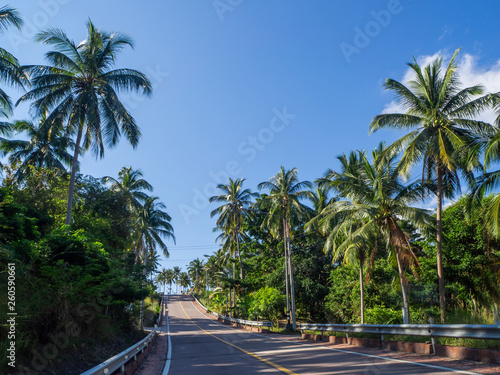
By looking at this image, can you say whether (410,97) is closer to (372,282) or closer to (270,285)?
(372,282)

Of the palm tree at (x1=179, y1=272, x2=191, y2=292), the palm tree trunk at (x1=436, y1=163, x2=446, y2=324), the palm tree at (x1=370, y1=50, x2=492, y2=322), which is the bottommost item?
the palm tree at (x1=179, y1=272, x2=191, y2=292)

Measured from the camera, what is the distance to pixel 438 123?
18172 mm

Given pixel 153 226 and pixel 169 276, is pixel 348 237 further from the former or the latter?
pixel 169 276

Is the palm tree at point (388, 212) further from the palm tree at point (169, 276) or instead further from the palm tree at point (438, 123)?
the palm tree at point (169, 276)

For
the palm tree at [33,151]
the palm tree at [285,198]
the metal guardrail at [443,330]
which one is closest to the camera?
the metal guardrail at [443,330]

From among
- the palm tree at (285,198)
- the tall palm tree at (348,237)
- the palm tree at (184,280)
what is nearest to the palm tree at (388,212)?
Answer: the tall palm tree at (348,237)

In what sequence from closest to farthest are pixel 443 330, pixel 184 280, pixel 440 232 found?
pixel 443 330 < pixel 440 232 < pixel 184 280

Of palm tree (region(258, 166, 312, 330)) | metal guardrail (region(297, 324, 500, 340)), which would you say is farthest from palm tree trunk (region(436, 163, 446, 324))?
palm tree (region(258, 166, 312, 330))

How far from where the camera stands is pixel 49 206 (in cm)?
2052

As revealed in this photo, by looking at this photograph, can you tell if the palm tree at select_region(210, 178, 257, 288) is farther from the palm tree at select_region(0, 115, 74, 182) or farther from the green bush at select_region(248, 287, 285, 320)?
the palm tree at select_region(0, 115, 74, 182)

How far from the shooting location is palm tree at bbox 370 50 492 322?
17.3m

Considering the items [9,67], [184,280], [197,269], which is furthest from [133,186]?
[184,280]

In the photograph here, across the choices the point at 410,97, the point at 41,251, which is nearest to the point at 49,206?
the point at 41,251

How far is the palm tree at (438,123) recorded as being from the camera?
17266 millimetres
